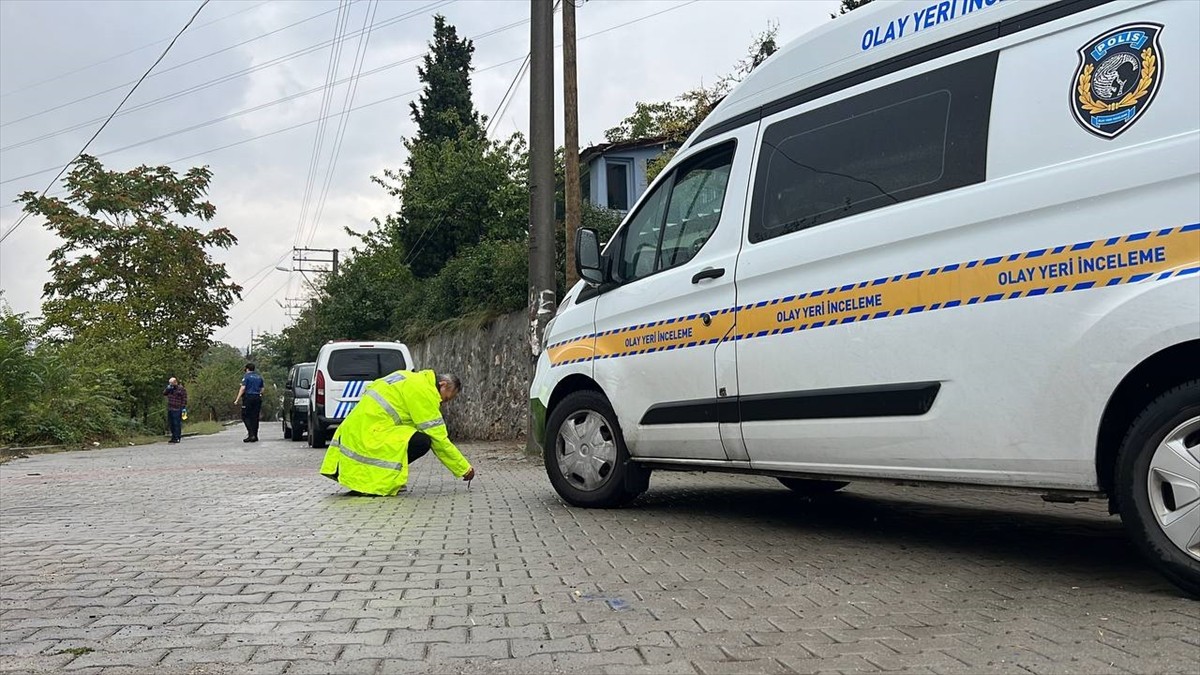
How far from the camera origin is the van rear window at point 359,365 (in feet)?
53.6

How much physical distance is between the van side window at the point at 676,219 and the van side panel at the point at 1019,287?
37.9 inches

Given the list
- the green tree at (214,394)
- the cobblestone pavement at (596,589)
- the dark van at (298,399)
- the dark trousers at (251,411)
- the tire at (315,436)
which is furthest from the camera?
the green tree at (214,394)

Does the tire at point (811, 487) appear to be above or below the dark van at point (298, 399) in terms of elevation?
below

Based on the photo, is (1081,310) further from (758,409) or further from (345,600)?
(345,600)

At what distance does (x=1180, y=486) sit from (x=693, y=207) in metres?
3.31

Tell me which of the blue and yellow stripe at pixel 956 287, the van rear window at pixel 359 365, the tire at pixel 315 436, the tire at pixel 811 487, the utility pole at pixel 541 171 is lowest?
the tire at pixel 811 487

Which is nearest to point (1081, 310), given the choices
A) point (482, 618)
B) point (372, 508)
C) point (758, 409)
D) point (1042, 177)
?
point (1042, 177)

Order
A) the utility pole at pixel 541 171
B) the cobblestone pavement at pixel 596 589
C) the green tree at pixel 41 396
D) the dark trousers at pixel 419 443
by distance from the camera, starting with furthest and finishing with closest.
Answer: the green tree at pixel 41 396 → the utility pole at pixel 541 171 → the dark trousers at pixel 419 443 → the cobblestone pavement at pixel 596 589

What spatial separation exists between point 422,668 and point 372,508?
4.34m

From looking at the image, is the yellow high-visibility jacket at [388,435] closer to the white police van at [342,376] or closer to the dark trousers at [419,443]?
the dark trousers at [419,443]

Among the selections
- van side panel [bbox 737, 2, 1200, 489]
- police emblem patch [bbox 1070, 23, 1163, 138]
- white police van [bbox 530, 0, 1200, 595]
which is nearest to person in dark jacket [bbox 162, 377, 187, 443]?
white police van [bbox 530, 0, 1200, 595]

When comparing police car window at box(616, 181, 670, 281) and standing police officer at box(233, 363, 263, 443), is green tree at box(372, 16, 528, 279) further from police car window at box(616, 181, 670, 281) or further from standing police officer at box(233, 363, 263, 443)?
police car window at box(616, 181, 670, 281)

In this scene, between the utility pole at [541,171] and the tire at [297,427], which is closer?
the utility pole at [541,171]

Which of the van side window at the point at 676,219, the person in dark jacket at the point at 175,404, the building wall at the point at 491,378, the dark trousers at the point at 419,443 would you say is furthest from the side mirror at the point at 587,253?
the person in dark jacket at the point at 175,404
